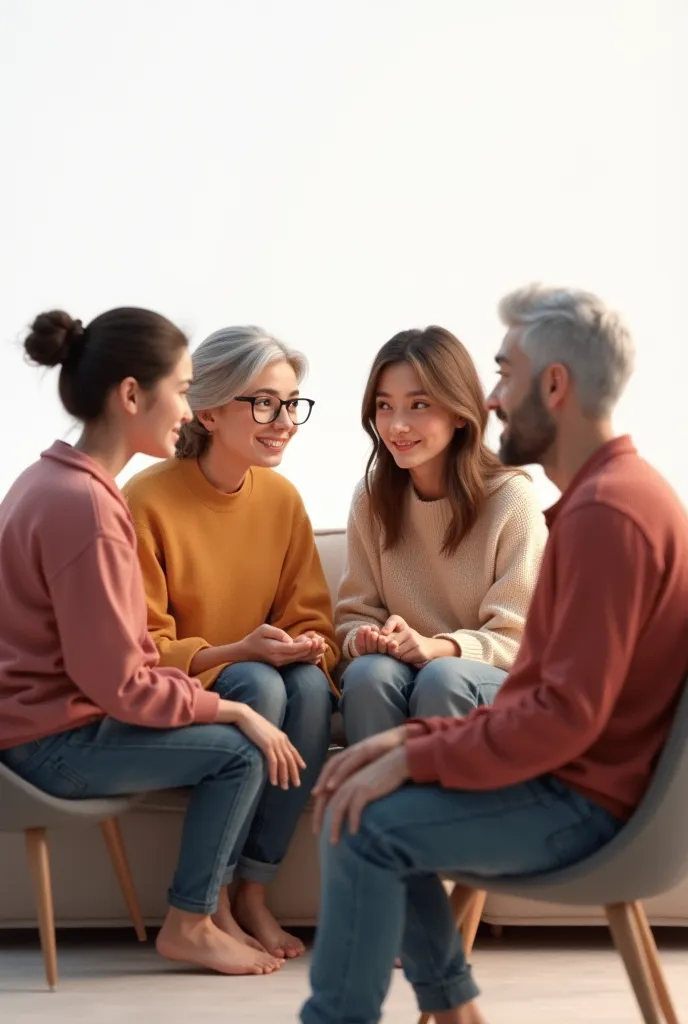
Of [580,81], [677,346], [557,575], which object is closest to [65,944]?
[557,575]

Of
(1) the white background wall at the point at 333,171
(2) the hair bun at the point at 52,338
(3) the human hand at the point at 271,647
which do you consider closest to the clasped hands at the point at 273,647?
(3) the human hand at the point at 271,647

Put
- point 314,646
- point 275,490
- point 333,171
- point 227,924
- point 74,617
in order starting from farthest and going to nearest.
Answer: point 333,171, point 275,490, point 314,646, point 227,924, point 74,617

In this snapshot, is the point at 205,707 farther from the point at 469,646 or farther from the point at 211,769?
the point at 469,646

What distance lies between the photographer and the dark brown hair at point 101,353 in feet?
8.20

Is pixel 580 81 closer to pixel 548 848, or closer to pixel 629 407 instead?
pixel 629 407

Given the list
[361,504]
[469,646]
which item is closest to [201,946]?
[469,646]

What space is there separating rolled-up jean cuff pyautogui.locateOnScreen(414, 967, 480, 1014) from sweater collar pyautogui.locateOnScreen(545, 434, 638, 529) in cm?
62

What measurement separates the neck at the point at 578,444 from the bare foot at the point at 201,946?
1.24 meters

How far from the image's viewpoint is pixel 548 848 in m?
1.70

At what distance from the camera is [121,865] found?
108 inches

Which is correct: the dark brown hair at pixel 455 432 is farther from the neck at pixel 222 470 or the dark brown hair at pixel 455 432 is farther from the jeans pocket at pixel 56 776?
the jeans pocket at pixel 56 776

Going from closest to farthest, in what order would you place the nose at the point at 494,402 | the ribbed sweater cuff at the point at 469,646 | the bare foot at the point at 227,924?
the nose at the point at 494,402 → the bare foot at the point at 227,924 → the ribbed sweater cuff at the point at 469,646

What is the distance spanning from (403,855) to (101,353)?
1.19 m

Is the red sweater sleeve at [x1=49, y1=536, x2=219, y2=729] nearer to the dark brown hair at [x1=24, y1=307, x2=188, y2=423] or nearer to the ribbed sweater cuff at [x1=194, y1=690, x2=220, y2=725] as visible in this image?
the ribbed sweater cuff at [x1=194, y1=690, x2=220, y2=725]
